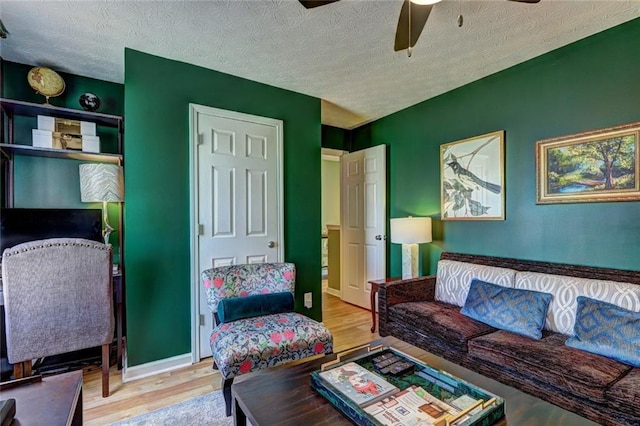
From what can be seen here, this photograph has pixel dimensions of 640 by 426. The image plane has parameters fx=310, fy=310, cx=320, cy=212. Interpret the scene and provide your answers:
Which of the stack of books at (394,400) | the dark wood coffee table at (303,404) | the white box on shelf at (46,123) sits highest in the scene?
the white box on shelf at (46,123)

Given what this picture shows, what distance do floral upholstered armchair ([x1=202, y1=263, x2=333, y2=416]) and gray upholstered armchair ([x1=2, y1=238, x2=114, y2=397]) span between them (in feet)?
2.24

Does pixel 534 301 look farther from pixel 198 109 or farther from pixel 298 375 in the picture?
pixel 198 109

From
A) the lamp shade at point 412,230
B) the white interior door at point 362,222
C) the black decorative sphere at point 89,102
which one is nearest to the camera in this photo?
the black decorative sphere at point 89,102

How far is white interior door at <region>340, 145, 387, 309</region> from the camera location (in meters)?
3.92

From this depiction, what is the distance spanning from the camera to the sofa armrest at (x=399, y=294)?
8.98 feet

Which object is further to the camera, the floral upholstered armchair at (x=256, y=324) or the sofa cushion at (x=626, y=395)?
the floral upholstered armchair at (x=256, y=324)

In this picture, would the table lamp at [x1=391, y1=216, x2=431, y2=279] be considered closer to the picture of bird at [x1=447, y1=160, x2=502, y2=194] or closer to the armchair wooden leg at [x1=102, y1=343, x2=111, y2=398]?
the picture of bird at [x1=447, y1=160, x2=502, y2=194]

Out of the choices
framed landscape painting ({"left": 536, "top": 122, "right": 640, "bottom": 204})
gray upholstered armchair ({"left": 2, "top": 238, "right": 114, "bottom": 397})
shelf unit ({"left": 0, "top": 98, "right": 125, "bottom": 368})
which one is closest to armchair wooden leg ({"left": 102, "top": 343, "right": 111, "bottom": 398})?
gray upholstered armchair ({"left": 2, "top": 238, "right": 114, "bottom": 397})

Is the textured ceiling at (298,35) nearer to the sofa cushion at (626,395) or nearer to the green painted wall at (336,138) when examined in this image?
the green painted wall at (336,138)

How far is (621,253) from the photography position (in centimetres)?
211

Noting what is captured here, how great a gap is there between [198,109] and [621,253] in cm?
334

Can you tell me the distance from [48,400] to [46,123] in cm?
213

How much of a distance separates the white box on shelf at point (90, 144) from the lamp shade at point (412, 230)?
2741 millimetres

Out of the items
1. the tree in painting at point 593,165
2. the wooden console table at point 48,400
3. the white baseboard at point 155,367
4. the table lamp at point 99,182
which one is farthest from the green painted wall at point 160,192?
the tree in painting at point 593,165
